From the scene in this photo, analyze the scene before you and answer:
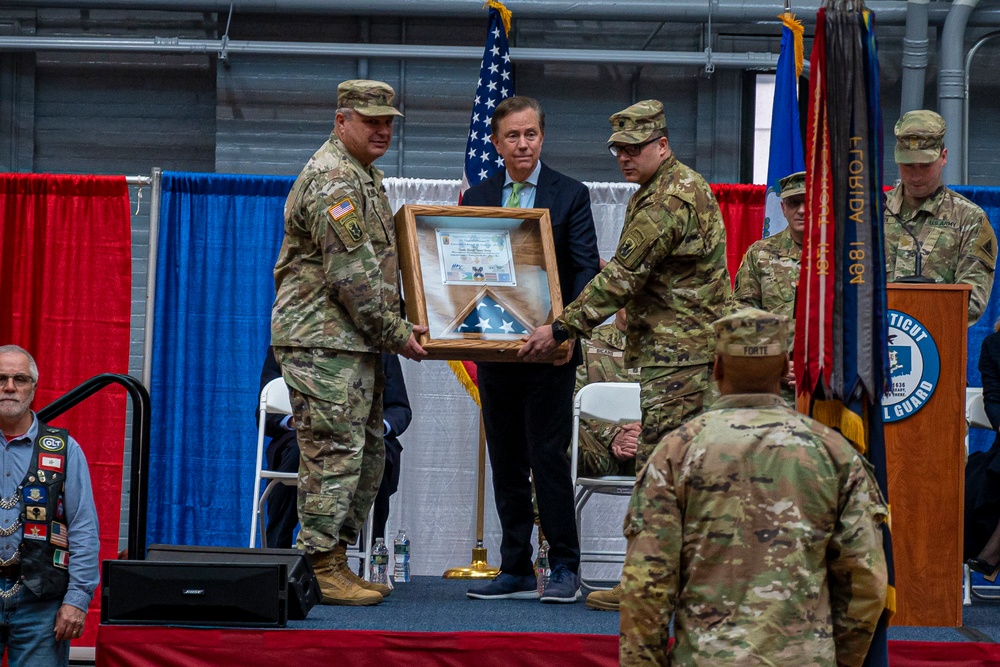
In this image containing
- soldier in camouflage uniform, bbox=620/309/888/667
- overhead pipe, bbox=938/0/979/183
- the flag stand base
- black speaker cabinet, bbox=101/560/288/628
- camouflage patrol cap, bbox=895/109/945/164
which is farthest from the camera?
overhead pipe, bbox=938/0/979/183

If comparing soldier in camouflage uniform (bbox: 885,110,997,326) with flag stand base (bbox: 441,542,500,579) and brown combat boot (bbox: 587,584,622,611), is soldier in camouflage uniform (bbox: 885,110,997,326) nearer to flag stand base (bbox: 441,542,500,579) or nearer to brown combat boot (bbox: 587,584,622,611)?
brown combat boot (bbox: 587,584,622,611)

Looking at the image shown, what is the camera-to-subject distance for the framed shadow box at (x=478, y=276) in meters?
4.89

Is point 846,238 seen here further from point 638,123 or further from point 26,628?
point 26,628

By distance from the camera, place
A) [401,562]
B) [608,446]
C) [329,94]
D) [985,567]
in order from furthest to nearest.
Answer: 1. [329,94]
2. [608,446]
3. [401,562]
4. [985,567]

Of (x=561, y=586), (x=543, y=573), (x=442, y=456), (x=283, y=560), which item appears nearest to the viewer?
(x=283, y=560)

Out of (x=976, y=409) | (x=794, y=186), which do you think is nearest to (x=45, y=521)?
(x=794, y=186)

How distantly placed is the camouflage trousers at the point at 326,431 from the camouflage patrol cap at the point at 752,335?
2.04m

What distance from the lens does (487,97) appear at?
7.11 metres

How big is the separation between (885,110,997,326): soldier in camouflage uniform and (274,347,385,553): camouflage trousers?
216 cm

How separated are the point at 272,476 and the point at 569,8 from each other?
4.70 metres

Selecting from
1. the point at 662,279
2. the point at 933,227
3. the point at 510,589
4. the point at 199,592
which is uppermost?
the point at 933,227

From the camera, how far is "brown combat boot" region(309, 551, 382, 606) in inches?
187

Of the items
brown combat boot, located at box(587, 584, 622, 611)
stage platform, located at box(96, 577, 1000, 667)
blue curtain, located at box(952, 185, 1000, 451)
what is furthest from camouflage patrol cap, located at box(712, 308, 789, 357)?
blue curtain, located at box(952, 185, 1000, 451)

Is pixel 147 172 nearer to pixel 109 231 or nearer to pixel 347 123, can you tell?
pixel 109 231
